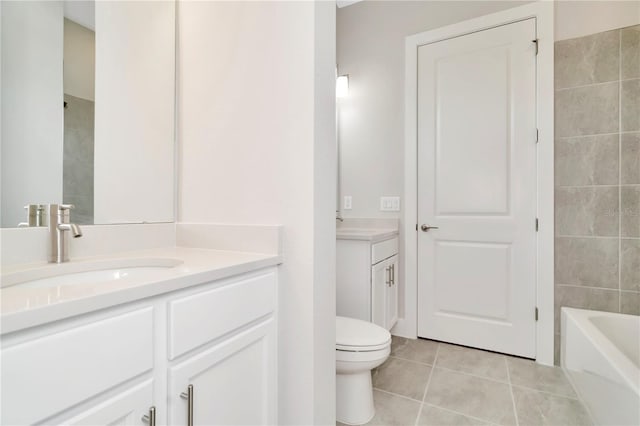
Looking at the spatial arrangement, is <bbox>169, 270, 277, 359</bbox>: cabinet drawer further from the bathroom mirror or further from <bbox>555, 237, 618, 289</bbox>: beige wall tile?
<bbox>555, 237, 618, 289</bbox>: beige wall tile

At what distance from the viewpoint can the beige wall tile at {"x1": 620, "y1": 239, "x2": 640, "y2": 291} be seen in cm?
184

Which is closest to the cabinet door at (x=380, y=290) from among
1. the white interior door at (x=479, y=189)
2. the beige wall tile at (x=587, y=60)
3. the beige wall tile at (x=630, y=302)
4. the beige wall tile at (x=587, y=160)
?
the white interior door at (x=479, y=189)

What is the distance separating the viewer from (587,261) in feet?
6.41

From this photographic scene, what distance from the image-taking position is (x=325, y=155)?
117cm

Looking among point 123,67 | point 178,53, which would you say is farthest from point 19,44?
point 178,53

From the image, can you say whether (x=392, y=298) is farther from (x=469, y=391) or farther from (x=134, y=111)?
(x=134, y=111)

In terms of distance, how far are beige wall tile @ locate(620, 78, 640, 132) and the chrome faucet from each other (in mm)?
2703

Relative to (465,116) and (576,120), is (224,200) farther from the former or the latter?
(576,120)

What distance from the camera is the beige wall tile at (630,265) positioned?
1.84 m

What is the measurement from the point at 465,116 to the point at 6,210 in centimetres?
248

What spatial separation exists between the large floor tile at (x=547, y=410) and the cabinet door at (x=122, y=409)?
1.62 m

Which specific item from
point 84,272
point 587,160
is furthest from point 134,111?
point 587,160

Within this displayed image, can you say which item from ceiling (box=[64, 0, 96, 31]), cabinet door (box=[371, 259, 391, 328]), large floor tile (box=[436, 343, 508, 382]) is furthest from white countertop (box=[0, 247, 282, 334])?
large floor tile (box=[436, 343, 508, 382])

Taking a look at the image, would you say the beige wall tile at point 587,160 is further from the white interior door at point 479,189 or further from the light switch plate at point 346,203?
the light switch plate at point 346,203
